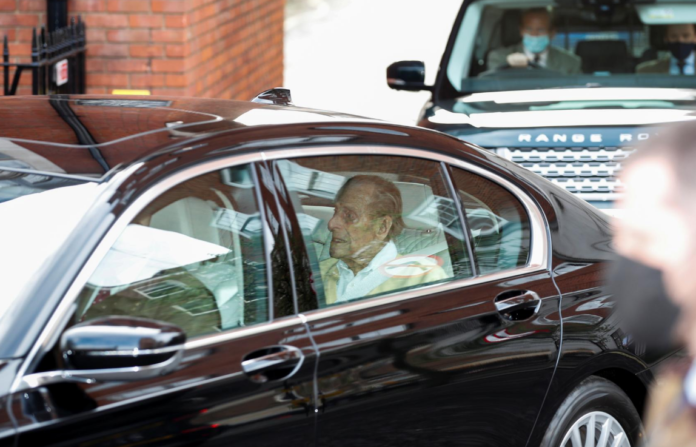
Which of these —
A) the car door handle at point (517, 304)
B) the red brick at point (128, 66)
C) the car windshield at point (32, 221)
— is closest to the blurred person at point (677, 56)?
the red brick at point (128, 66)

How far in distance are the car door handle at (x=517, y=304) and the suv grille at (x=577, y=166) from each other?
10.4 ft

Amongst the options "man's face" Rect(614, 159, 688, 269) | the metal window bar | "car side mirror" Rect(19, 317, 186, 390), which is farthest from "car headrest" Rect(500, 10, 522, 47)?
"man's face" Rect(614, 159, 688, 269)

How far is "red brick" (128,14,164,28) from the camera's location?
723 centimetres

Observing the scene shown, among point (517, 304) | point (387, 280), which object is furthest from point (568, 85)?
point (387, 280)

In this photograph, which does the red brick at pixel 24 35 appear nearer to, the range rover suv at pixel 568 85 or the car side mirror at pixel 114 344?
the range rover suv at pixel 568 85

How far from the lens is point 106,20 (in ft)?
23.6

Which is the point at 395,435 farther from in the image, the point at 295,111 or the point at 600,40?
the point at 600,40

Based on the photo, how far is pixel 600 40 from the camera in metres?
7.49

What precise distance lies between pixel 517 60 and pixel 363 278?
4.65 metres

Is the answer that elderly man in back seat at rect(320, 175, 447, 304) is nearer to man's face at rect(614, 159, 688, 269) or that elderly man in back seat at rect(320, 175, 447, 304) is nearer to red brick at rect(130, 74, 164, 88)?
man's face at rect(614, 159, 688, 269)

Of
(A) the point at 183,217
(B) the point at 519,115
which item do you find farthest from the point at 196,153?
(B) the point at 519,115

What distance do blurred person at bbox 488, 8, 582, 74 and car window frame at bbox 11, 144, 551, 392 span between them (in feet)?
13.6

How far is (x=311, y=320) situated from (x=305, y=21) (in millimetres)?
20604

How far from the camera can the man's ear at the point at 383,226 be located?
326 cm
